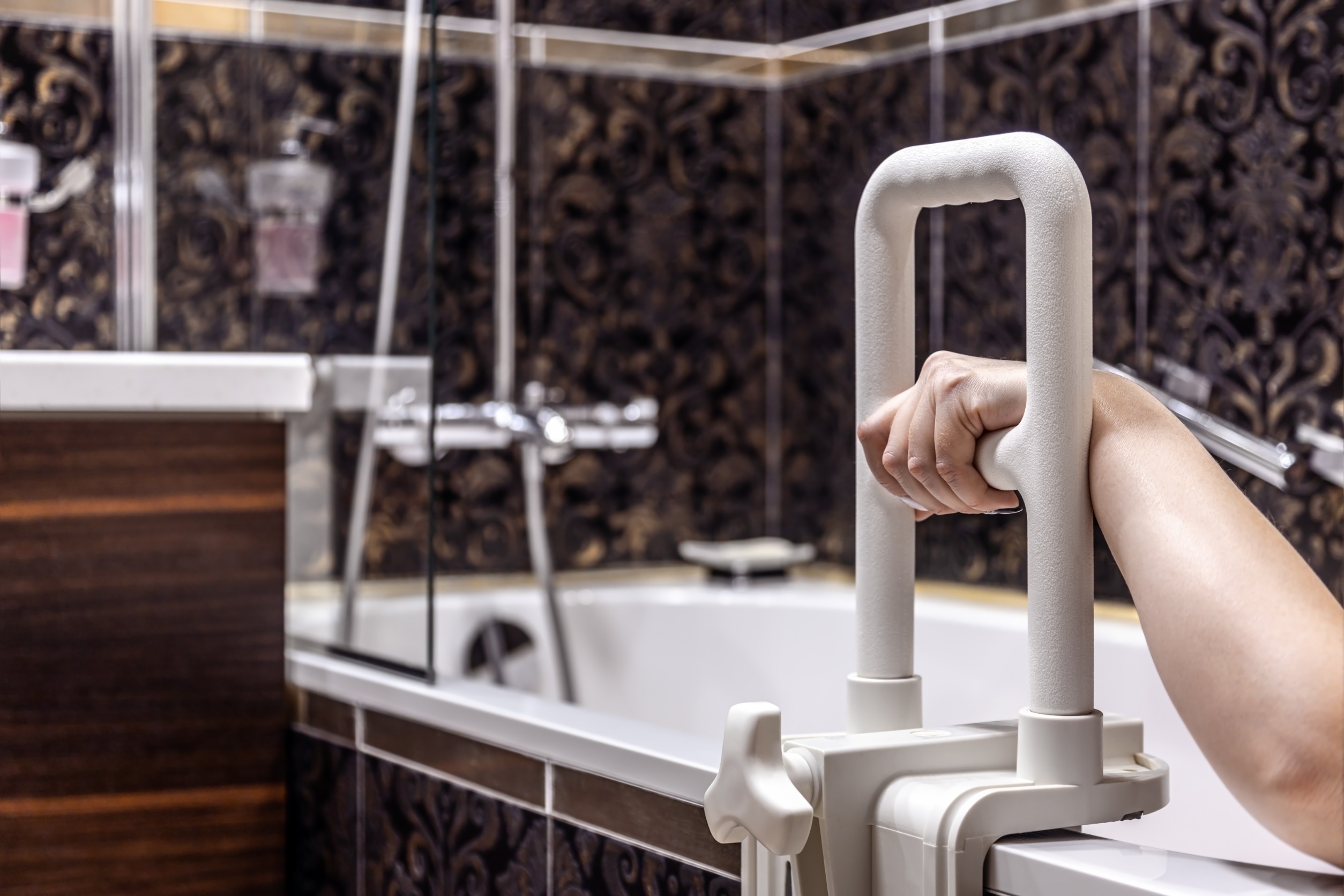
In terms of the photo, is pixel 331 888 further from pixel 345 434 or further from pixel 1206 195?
pixel 1206 195

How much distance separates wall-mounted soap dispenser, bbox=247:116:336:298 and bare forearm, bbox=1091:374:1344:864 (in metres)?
1.09

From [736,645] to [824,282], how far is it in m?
0.61

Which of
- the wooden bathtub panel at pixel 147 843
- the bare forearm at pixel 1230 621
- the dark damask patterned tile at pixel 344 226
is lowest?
the wooden bathtub panel at pixel 147 843

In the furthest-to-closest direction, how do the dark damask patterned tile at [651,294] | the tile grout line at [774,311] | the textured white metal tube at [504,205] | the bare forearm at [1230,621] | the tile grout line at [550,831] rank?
the tile grout line at [774,311] < the dark damask patterned tile at [651,294] < the textured white metal tube at [504,205] < the tile grout line at [550,831] < the bare forearm at [1230,621]

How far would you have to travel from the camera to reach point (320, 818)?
57.7 inches

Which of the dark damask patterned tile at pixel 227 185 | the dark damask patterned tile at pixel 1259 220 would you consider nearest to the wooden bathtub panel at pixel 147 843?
the dark damask patterned tile at pixel 227 185

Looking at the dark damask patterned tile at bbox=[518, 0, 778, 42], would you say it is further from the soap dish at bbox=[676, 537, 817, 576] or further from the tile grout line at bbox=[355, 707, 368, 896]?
the tile grout line at bbox=[355, 707, 368, 896]

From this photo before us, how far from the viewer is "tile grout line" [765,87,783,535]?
245 cm

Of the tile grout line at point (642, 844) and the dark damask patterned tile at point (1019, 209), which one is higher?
the dark damask patterned tile at point (1019, 209)

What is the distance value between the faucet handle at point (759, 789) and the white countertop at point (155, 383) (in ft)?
3.07

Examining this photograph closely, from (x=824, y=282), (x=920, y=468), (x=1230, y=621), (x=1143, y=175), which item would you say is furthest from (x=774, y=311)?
(x=1230, y=621)

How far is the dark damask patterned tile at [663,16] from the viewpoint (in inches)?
89.5

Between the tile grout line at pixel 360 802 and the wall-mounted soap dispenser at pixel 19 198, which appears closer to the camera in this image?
the tile grout line at pixel 360 802

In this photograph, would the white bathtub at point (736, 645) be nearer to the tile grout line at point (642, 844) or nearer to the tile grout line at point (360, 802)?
the tile grout line at point (360, 802)
